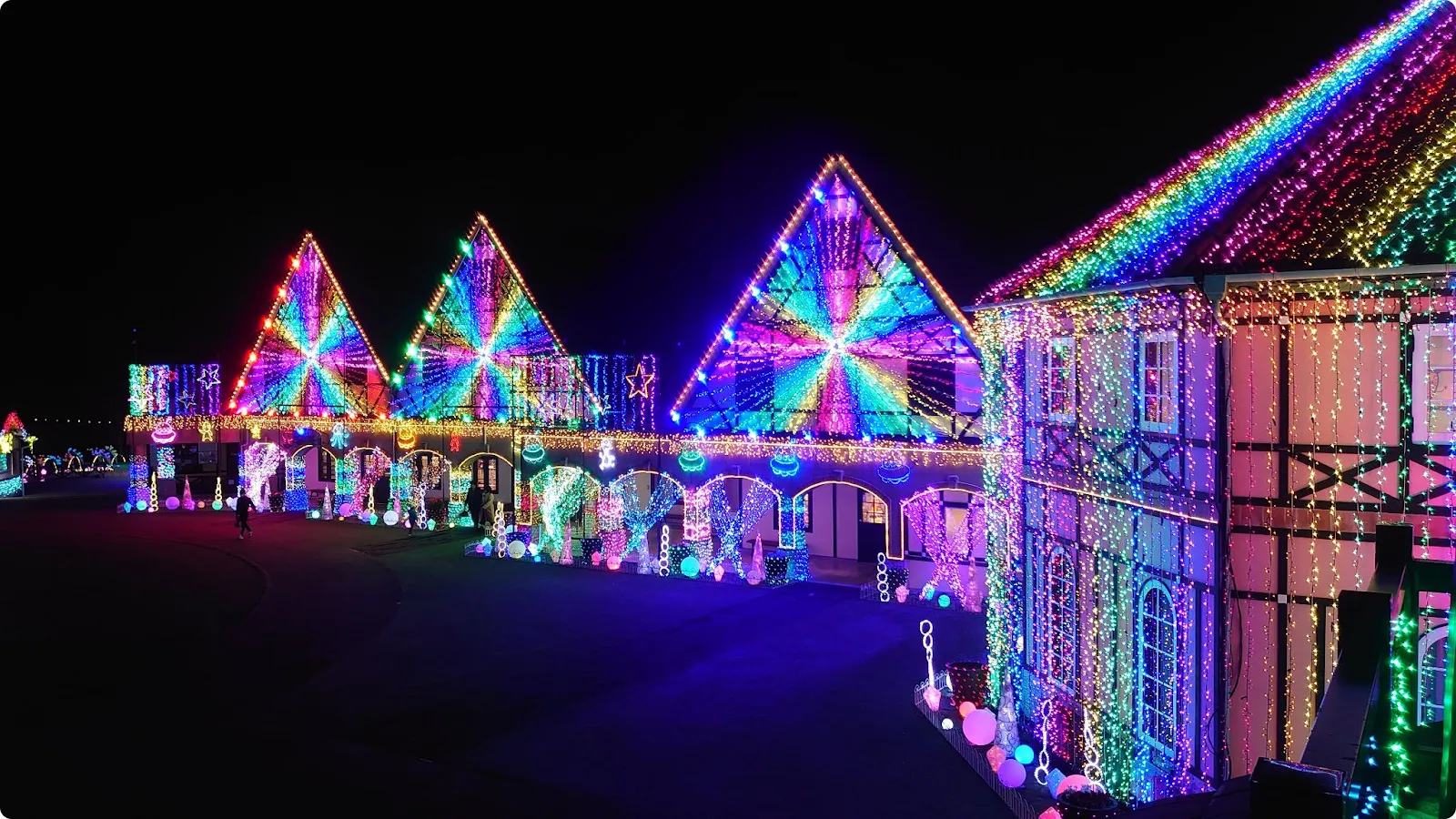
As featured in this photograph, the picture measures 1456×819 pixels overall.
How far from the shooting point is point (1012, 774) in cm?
1023

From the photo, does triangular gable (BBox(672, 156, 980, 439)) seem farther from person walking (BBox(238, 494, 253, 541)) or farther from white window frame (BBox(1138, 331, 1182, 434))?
person walking (BBox(238, 494, 253, 541))

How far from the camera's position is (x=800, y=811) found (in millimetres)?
9852

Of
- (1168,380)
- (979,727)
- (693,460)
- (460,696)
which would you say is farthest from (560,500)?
(1168,380)

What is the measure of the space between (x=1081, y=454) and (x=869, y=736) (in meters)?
4.49

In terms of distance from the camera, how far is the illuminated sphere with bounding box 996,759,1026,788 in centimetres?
1021

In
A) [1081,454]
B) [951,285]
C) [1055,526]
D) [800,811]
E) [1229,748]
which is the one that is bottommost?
[800,811]

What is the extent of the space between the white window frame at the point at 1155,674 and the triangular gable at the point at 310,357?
2722 centimetres

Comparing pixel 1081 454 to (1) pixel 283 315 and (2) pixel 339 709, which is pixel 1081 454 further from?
(1) pixel 283 315

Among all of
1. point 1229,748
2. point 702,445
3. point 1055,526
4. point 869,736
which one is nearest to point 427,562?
point 702,445

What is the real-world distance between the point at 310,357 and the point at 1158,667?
31527mm

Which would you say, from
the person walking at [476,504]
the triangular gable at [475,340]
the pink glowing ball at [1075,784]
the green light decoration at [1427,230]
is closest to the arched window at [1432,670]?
the pink glowing ball at [1075,784]

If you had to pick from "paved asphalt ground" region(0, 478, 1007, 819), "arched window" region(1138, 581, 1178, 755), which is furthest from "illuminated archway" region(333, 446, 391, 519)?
"arched window" region(1138, 581, 1178, 755)

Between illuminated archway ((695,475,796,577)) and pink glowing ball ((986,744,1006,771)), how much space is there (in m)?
11.2

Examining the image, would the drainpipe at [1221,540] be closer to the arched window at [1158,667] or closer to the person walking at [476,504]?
the arched window at [1158,667]
